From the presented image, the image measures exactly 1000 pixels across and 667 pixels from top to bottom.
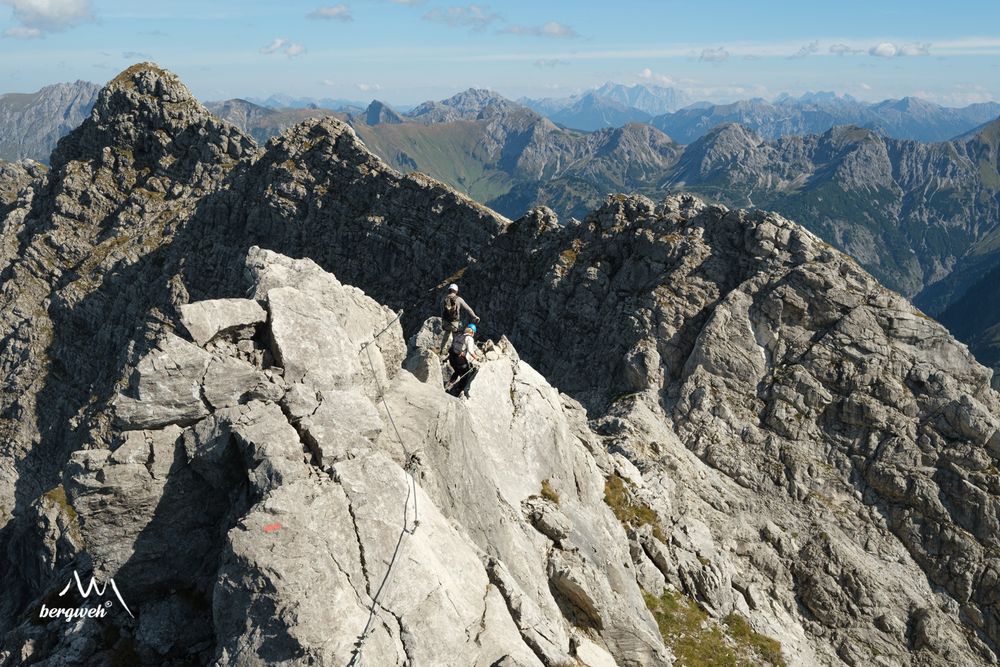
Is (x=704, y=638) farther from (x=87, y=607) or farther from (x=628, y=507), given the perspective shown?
(x=87, y=607)

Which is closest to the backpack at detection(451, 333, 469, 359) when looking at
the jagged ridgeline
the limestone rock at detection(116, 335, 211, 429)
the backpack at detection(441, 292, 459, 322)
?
the backpack at detection(441, 292, 459, 322)

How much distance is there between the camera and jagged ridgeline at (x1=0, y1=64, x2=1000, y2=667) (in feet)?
61.8

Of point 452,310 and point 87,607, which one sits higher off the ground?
point 452,310

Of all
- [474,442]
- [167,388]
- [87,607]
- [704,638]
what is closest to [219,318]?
[167,388]

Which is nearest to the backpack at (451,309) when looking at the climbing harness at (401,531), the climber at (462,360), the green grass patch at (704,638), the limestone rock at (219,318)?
the climber at (462,360)

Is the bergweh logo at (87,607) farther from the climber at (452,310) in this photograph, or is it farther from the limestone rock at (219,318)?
the climber at (452,310)

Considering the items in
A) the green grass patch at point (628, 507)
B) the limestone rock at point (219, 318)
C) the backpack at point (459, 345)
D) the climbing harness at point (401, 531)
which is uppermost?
the limestone rock at point (219, 318)

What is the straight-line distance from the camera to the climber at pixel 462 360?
30.9 metres

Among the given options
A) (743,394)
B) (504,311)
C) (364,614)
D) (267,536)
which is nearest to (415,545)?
(364,614)

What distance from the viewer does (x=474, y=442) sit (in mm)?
26406

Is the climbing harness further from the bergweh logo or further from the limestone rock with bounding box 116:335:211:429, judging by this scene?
the bergweh logo

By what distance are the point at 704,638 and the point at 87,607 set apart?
27.2 meters

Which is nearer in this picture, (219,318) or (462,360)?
(219,318)

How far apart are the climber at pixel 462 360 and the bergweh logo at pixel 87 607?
50.0 ft
